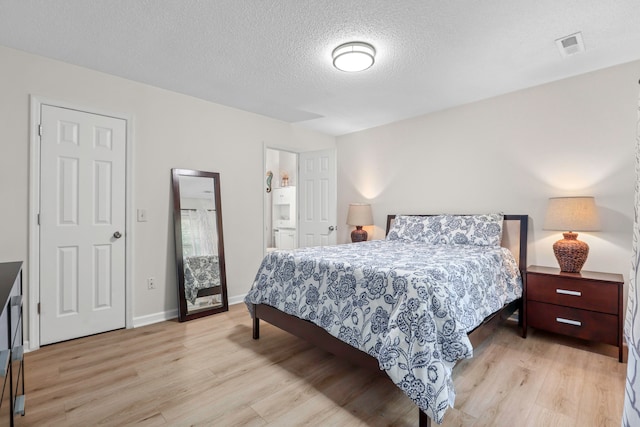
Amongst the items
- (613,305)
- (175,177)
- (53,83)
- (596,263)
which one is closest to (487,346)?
(613,305)

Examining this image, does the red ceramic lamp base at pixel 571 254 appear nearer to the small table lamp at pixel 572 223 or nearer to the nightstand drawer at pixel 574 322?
the small table lamp at pixel 572 223

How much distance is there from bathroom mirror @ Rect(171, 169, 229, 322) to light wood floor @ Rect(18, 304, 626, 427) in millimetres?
629

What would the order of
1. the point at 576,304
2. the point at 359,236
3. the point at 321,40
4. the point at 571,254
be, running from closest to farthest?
the point at 321,40 < the point at 576,304 < the point at 571,254 < the point at 359,236

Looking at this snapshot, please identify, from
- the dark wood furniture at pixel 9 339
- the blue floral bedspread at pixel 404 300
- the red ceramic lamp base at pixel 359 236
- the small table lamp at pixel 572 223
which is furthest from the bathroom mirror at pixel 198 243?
the small table lamp at pixel 572 223

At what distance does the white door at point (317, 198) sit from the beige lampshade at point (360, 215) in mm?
283

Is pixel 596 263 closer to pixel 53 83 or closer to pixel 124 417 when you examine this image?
pixel 124 417

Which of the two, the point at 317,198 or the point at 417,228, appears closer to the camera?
the point at 417,228

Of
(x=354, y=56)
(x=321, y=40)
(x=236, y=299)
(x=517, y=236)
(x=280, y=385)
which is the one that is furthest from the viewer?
(x=236, y=299)

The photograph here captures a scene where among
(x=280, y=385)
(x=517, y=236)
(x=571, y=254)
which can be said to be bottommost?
(x=280, y=385)

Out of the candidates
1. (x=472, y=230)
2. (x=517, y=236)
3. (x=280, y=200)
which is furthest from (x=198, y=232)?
(x=280, y=200)

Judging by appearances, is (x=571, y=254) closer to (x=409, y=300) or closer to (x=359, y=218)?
(x=409, y=300)

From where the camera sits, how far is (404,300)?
65.0 inches

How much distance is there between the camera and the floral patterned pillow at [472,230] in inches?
119

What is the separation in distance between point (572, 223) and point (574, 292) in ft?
1.80
